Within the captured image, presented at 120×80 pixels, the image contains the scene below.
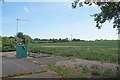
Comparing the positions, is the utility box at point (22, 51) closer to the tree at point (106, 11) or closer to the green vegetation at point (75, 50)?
the green vegetation at point (75, 50)

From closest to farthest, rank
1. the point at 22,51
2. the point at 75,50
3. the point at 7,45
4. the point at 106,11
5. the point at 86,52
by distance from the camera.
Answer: the point at 106,11
the point at 22,51
the point at 86,52
the point at 7,45
the point at 75,50

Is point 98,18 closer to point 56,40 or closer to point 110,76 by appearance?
point 110,76

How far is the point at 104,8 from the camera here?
11.5 meters

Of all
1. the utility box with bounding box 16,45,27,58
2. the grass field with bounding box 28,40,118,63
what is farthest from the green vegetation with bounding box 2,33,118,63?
the utility box with bounding box 16,45,27,58

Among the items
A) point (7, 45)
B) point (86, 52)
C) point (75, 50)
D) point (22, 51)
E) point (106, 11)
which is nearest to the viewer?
point (106, 11)

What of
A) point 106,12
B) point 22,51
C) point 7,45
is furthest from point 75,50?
point 106,12

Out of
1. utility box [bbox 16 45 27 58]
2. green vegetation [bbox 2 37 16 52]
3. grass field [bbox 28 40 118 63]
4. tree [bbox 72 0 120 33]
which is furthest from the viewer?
green vegetation [bbox 2 37 16 52]

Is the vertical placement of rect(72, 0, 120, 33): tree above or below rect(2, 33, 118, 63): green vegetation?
above

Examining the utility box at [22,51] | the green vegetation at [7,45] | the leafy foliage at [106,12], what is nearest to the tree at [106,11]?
the leafy foliage at [106,12]

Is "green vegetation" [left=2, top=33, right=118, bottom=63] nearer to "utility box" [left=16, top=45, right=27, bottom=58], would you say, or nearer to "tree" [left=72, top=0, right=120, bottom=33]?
"utility box" [left=16, top=45, right=27, bottom=58]

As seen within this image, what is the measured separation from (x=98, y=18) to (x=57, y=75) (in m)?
3.41

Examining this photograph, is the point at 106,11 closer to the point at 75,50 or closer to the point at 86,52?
the point at 86,52

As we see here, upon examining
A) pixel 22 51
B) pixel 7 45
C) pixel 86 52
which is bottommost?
pixel 86 52

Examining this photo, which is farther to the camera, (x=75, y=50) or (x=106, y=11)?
(x=75, y=50)
